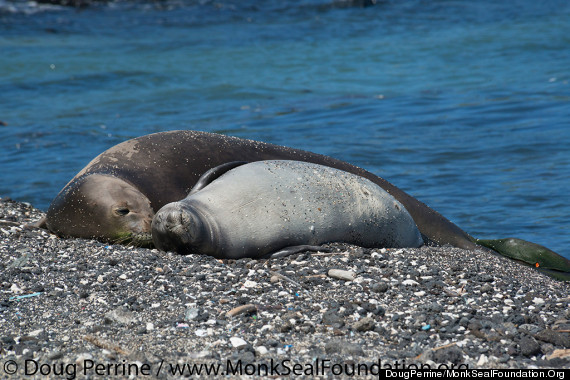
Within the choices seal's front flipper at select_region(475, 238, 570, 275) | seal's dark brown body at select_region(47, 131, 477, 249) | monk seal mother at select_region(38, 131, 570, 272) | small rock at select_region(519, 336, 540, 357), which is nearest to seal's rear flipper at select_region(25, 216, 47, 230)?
monk seal mother at select_region(38, 131, 570, 272)

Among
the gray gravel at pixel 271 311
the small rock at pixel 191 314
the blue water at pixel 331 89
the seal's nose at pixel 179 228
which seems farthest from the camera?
the blue water at pixel 331 89

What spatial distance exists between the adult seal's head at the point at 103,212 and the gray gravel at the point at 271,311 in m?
0.28

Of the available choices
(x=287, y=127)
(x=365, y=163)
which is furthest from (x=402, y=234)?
(x=287, y=127)

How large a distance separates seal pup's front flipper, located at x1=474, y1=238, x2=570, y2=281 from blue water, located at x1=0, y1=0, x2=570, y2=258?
0.84 meters

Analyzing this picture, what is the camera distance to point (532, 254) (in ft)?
20.1

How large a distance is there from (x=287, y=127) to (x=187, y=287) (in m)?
7.40

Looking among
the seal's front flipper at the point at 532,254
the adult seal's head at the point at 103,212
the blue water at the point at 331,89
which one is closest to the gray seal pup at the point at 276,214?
the adult seal's head at the point at 103,212

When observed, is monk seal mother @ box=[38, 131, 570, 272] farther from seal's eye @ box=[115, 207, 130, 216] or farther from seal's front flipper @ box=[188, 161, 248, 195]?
seal's front flipper @ box=[188, 161, 248, 195]

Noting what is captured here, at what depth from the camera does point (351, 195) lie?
18.2ft

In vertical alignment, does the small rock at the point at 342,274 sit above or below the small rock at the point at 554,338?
below

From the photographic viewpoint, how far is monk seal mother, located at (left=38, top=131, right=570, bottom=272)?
18.4ft

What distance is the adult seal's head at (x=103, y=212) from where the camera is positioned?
556 cm

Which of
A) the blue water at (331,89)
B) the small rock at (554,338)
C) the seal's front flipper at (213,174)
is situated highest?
the seal's front flipper at (213,174)

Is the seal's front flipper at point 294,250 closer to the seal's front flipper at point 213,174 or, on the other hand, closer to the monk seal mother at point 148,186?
the seal's front flipper at point 213,174
